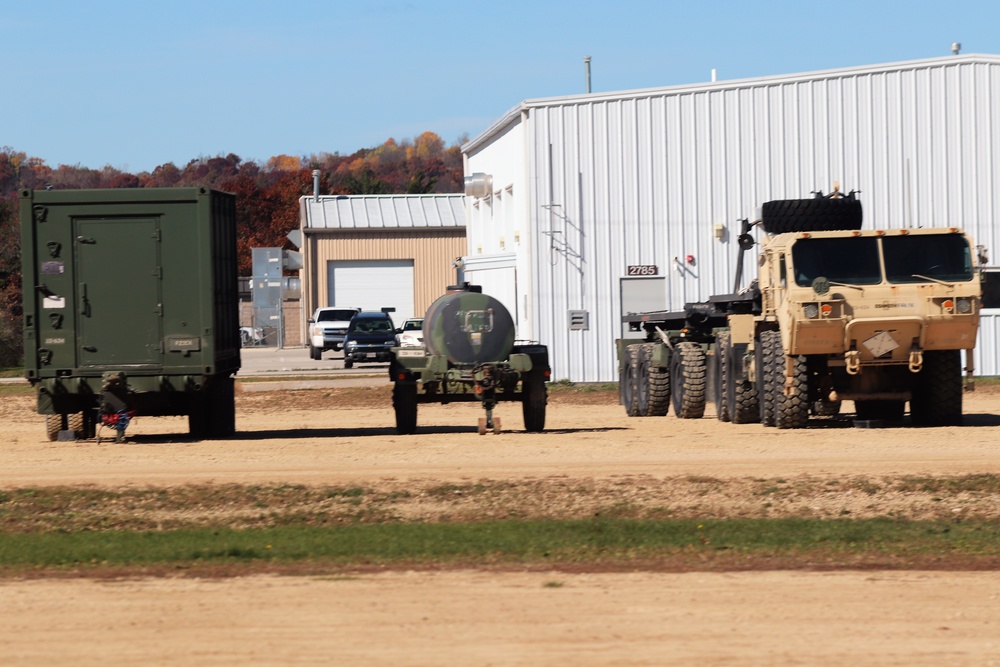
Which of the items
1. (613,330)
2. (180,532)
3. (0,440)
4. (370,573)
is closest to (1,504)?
(180,532)

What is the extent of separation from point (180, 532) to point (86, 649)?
4552 mm

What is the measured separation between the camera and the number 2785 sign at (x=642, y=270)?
36062 millimetres

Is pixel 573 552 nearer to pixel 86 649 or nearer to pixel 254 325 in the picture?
pixel 86 649

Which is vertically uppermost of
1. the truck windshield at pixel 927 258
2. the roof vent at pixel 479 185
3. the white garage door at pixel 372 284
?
the roof vent at pixel 479 185

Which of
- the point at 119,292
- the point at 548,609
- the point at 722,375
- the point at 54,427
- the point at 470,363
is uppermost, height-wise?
the point at 119,292

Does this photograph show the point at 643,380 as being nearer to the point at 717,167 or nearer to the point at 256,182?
the point at 717,167

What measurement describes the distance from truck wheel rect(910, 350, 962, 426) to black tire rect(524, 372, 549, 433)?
16.4ft

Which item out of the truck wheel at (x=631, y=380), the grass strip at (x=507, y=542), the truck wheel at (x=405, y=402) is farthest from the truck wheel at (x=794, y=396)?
the grass strip at (x=507, y=542)

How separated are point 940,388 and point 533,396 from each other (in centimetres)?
543

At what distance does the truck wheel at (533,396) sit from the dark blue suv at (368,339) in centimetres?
2753

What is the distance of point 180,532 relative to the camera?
41.8 feet

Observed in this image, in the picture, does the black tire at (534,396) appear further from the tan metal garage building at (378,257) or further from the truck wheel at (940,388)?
the tan metal garage building at (378,257)

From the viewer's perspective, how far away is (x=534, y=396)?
70.2 ft

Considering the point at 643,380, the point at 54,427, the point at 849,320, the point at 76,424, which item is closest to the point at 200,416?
the point at 76,424
